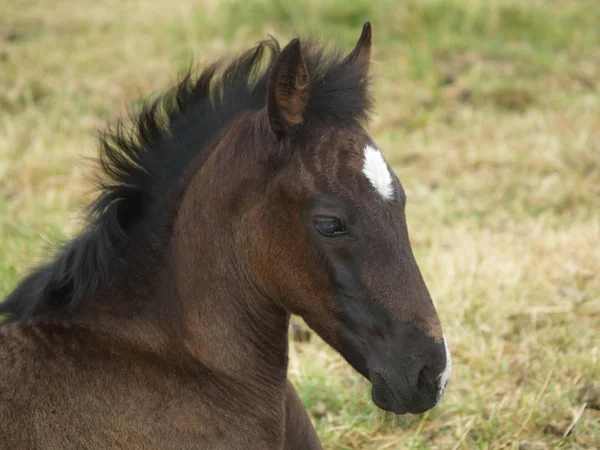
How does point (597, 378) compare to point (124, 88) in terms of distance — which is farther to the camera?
point (124, 88)

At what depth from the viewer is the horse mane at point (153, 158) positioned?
2789mm

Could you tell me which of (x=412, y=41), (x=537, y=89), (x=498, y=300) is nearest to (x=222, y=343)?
(x=498, y=300)

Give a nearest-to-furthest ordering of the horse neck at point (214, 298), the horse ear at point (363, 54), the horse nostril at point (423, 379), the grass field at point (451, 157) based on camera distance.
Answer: the horse nostril at point (423, 379)
the horse neck at point (214, 298)
the horse ear at point (363, 54)
the grass field at point (451, 157)

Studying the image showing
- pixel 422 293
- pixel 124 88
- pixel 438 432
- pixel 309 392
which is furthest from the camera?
pixel 124 88

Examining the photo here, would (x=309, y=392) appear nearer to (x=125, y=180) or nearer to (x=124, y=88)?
(x=125, y=180)

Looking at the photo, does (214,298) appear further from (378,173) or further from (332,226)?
(378,173)

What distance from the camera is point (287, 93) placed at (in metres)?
2.58

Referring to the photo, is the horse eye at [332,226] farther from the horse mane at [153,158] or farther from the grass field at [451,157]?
the grass field at [451,157]

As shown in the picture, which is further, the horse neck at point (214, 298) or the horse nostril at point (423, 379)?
the horse neck at point (214, 298)

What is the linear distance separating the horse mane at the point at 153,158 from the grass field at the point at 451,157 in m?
A: 0.16

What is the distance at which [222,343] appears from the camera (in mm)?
2771

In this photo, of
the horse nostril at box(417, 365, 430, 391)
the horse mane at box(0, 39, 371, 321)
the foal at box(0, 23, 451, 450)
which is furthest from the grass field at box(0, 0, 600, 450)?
the horse nostril at box(417, 365, 430, 391)

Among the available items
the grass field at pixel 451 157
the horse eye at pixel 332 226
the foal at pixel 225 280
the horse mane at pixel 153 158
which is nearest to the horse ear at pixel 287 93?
the foal at pixel 225 280

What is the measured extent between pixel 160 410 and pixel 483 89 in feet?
20.8
